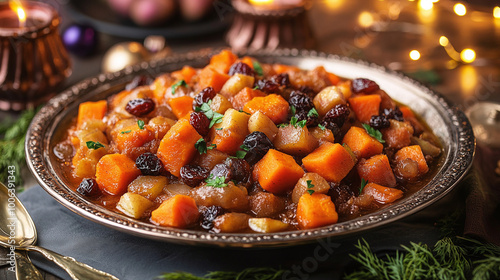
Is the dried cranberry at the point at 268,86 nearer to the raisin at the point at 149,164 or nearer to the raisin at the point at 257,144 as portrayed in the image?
the raisin at the point at 257,144

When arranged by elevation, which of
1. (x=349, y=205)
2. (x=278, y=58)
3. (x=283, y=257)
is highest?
(x=278, y=58)

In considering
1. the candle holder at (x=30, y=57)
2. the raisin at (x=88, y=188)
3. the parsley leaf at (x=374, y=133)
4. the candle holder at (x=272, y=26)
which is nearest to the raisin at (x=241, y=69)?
the parsley leaf at (x=374, y=133)

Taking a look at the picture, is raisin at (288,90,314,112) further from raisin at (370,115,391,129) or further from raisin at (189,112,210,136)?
raisin at (189,112,210,136)

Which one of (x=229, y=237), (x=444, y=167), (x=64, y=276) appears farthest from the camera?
(x=444, y=167)

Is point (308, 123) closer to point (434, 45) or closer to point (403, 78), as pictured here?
point (403, 78)

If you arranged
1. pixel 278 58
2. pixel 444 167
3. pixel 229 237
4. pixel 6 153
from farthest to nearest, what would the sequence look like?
pixel 278 58, pixel 6 153, pixel 444 167, pixel 229 237

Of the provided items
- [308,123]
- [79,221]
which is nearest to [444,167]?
[308,123]
